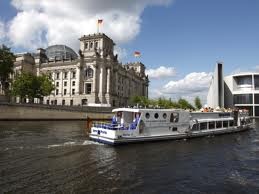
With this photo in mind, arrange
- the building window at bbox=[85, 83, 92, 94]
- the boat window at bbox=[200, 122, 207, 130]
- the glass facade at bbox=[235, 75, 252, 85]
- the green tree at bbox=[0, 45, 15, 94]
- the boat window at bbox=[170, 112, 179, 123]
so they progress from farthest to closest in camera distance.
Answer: the glass facade at bbox=[235, 75, 252, 85], the building window at bbox=[85, 83, 92, 94], the green tree at bbox=[0, 45, 15, 94], the boat window at bbox=[200, 122, 207, 130], the boat window at bbox=[170, 112, 179, 123]

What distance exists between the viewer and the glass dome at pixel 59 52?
12938cm

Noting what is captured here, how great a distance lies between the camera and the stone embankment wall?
68438 millimetres

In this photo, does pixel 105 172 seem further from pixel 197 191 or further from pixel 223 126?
pixel 223 126

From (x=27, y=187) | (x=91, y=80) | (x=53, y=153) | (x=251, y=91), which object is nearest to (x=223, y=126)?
(x=53, y=153)

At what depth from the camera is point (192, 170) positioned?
66.5 feet

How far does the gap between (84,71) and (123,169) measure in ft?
325

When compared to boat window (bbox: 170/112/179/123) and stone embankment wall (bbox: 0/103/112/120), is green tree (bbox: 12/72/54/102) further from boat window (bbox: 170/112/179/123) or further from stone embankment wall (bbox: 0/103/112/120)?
boat window (bbox: 170/112/179/123)

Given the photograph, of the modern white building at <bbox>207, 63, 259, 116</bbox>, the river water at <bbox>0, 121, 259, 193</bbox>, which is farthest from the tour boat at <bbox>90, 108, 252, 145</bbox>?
the modern white building at <bbox>207, 63, 259, 116</bbox>

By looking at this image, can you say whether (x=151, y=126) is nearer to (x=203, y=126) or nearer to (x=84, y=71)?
(x=203, y=126)

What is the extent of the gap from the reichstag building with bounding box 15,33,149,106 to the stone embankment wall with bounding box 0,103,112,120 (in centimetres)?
1646

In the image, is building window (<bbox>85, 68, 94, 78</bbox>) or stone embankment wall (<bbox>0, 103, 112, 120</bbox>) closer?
stone embankment wall (<bbox>0, 103, 112, 120</bbox>)

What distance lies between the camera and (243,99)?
126312 mm

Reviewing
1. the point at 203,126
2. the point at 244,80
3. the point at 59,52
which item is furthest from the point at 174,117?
the point at 244,80

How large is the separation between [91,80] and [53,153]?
298ft
